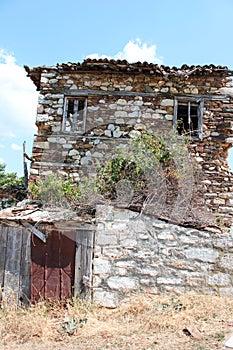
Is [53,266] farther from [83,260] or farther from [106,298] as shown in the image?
[106,298]

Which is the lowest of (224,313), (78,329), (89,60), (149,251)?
(78,329)

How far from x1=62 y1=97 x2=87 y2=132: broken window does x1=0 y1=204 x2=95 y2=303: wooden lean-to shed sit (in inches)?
153

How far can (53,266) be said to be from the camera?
559 cm

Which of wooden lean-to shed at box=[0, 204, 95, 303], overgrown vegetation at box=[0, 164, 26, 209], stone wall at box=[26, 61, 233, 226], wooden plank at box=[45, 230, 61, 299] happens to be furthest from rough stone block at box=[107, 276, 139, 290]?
overgrown vegetation at box=[0, 164, 26, 209]

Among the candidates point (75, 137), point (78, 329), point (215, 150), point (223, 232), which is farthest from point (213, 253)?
point (75, 137)

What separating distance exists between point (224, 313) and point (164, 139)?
4410 mm

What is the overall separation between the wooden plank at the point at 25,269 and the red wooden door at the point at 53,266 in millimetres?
70

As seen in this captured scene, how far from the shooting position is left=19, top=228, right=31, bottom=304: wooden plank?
5.53m

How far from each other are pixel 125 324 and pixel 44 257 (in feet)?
5.72

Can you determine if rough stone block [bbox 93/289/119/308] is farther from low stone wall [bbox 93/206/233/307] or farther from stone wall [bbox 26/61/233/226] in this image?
stone wall [bbox 26/61/233/226]

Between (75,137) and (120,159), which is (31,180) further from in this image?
(120,159)

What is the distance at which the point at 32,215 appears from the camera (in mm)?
5871

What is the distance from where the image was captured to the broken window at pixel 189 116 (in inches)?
349

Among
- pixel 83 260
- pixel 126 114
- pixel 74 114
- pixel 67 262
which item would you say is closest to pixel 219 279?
pixel 83 260
